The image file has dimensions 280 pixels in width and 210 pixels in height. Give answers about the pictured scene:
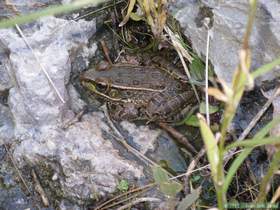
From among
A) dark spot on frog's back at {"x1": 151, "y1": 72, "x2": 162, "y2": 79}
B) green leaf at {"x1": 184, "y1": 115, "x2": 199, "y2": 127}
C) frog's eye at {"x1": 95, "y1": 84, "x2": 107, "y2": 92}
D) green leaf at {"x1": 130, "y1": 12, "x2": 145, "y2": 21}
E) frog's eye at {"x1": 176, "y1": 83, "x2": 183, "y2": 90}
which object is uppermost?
green leaf at {"x1": 130, "y1": 12, "x2": 145, "y2": 21}

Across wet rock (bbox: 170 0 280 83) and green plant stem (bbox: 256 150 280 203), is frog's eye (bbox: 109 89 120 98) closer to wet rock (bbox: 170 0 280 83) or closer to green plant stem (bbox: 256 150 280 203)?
wet rock (bbox: 170 0 280 83)

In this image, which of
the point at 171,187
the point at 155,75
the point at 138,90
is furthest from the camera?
the point at 138,90

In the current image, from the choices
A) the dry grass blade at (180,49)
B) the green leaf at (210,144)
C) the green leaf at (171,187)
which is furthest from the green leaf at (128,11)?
the green leaf at (210,144)

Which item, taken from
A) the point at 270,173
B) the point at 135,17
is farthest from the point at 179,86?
the point at 270,173

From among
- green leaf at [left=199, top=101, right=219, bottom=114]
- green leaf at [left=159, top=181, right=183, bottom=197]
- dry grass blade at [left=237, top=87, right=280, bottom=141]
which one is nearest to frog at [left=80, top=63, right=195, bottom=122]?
green leaf at [left=199, top=101, right=219, bottom=114]

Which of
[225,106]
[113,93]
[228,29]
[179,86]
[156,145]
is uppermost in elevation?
[228,29]

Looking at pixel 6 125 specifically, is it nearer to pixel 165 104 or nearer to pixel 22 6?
pixel 22 6
